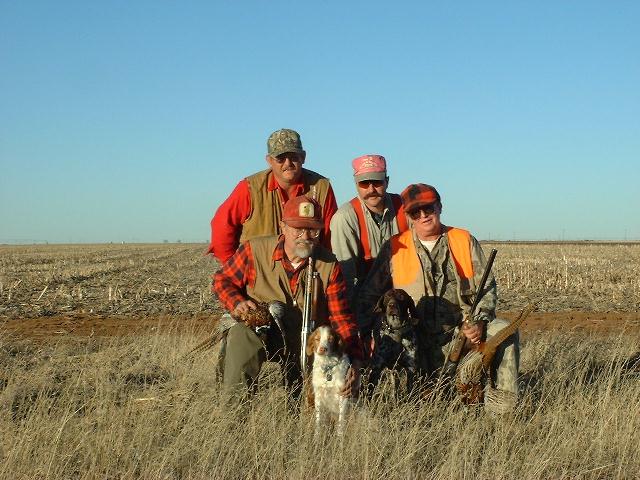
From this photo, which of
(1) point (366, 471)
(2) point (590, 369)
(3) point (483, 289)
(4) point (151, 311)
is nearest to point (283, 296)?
(3) point (483, 289)

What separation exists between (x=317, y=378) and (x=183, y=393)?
125 centimetres

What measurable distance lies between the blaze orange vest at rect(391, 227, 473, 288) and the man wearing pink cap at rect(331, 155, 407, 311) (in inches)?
16.2

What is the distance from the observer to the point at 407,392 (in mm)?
5758

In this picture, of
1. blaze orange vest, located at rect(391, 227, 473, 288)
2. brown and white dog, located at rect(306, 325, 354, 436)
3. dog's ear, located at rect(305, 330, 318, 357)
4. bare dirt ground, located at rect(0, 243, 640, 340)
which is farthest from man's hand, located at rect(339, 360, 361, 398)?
bare dirt ground, located at rect(0, 243, 640, 340)

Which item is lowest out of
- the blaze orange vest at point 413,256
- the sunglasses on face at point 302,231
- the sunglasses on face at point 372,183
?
the blaze orange vest at point 413,256

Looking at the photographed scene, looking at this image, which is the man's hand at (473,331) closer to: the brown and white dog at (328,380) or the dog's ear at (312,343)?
the brown and white dog at (328,380)

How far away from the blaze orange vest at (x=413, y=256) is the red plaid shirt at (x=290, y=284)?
0.59 metres

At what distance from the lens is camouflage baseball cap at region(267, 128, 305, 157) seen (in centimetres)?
652

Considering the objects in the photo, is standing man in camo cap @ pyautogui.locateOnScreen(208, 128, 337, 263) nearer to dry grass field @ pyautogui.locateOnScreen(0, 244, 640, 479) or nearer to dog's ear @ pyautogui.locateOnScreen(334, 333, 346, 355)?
dry grass field @ pyautogui.locateOnScreen(0, 244, 640, 479)

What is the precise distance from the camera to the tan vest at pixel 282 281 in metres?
5.83

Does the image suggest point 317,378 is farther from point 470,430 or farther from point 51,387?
point 51,387

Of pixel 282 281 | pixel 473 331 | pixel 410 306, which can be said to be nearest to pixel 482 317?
pixel 473 331

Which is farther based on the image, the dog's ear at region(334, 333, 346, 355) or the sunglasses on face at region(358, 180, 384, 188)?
the sunglasses on face at region(358, 180, 384, 188)

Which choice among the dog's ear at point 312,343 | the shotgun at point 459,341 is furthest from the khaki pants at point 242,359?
the shotgun at point 459,341
